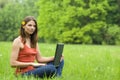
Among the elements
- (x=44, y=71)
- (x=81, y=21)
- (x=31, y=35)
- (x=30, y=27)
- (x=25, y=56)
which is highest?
(x=30, y=27)

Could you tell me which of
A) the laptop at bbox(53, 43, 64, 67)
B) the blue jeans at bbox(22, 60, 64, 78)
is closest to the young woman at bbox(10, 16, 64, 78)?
the blue jeans at bbox(22, 60, 64, 78)

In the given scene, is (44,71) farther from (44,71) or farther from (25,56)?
(25,56)

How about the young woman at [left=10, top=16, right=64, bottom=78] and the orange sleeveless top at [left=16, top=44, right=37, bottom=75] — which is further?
the orange sleeveless top at [left=16, top=44, right=37, bottom=75]

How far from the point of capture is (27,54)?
7.31 metres

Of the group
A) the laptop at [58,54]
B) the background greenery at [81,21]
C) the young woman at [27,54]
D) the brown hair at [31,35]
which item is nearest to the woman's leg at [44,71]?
the young woman at [27,54]

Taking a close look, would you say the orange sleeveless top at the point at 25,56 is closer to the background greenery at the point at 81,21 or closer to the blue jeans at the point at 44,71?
the blue jeans at the point at 44,71

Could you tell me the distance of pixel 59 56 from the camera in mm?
7402

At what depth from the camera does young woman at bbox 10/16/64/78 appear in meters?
7.14

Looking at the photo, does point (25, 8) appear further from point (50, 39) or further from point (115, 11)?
point (115, 11)

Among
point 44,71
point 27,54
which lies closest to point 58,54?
point 44,71

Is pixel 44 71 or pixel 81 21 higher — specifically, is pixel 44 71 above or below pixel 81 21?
above

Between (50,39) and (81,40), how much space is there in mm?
5630

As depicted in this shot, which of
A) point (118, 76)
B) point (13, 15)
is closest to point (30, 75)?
point (118, 76)

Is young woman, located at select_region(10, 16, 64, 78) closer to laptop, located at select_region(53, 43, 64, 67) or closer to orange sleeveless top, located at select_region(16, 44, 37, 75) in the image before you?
orange sleeveless top, located at select_region(16, 44, 37, 75)
